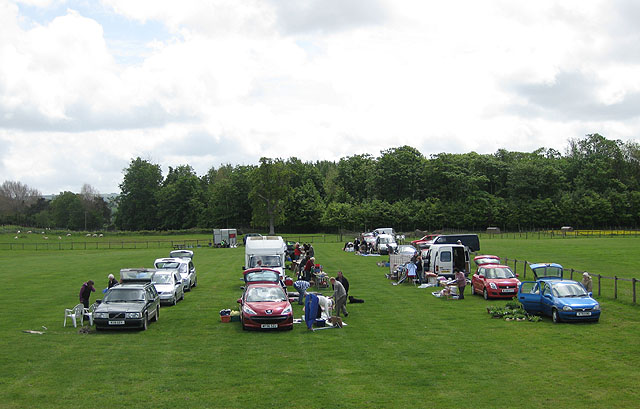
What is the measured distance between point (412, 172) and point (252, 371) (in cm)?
10951

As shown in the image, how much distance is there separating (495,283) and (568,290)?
18.8 feet

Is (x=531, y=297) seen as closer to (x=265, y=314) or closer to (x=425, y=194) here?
(x=265, y=314)

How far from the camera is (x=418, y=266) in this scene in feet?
112

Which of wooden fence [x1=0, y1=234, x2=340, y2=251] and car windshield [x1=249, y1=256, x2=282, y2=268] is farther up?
car windshield [x1=249, y1=256, x2=282, y2=268]

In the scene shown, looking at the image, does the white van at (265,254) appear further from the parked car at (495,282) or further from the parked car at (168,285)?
the parked car at (495,282)

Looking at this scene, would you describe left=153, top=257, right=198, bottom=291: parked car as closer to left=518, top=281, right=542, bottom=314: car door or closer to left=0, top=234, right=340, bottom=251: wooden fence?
left=518, top=281, right=542, bottom=314: car door

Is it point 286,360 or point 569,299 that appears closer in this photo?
point 286,360

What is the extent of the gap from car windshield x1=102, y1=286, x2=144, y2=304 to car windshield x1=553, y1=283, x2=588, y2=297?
47.6 ft

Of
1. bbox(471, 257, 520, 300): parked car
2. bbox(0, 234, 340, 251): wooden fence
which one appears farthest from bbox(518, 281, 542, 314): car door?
bbox(0, 234, 340, 251): wooden fence

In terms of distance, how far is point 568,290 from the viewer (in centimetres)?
2109

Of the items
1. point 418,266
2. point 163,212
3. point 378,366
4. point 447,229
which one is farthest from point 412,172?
point 378,366

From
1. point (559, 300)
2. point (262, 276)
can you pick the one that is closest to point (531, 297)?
point (559, 300)

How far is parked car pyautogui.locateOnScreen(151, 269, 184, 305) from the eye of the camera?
2614cm

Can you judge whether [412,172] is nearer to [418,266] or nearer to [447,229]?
[447,229]
